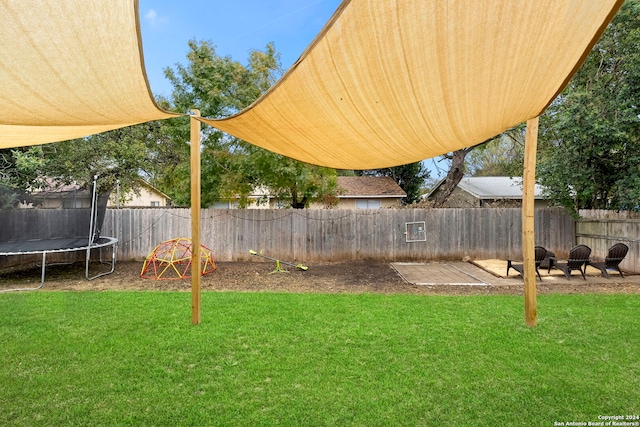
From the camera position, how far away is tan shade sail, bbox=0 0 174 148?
5.45ft

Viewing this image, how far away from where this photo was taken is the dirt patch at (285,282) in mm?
5719

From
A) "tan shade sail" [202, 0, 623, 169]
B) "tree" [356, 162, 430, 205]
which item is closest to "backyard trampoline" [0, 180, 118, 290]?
"tan shade sail" [202, 0, 623, 169]

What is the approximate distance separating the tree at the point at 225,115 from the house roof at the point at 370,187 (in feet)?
26.5

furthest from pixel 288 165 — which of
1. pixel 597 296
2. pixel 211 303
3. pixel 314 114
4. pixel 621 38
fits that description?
pixel 621 38

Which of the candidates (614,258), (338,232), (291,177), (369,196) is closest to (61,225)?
(291,177)

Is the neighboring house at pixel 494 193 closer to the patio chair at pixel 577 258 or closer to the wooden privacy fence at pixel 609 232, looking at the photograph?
the wooden privacy fence at pixel 609 232

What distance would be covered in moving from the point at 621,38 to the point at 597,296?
5476 millimetres

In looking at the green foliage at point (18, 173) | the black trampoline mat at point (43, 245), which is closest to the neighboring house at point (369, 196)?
the green foliage at point (18, 173)

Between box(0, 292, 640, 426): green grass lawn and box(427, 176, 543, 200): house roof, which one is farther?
box(427, 176, 543, 200): house roof

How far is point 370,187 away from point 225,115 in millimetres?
11239

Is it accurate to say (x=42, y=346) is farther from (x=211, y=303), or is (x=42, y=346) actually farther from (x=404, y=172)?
(x=404, y=172)

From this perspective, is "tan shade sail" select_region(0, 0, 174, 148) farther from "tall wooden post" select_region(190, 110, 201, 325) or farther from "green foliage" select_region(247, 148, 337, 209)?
"green foliage" select_region(247, 148, 337, 209)

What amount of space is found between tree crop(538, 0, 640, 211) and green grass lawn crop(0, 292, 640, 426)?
366 cm

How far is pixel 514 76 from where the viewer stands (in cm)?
223
